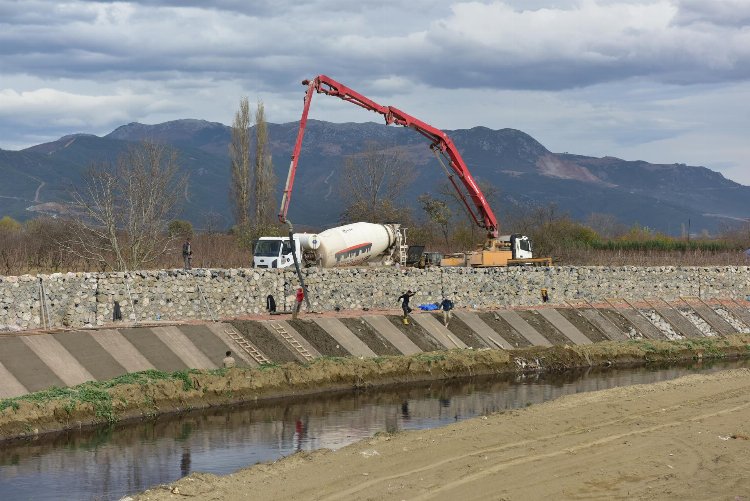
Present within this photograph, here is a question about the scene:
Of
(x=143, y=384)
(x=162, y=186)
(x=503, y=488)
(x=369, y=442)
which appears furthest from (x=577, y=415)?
(x=162, y=186)

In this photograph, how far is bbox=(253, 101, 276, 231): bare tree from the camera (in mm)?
105000

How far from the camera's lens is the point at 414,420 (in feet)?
127

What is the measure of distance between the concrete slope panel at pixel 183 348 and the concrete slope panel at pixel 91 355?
310cm

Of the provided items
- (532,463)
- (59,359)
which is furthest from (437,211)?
(532,463)

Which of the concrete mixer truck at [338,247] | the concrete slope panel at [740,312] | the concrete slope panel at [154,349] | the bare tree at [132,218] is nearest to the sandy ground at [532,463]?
the concrete slope panel at [154,349]

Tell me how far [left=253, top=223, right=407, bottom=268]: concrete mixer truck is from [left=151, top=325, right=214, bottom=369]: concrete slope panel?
13020 millimetres

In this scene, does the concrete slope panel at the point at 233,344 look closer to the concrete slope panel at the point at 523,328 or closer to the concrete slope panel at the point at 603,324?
the concrete slope panel at the point at 523,328

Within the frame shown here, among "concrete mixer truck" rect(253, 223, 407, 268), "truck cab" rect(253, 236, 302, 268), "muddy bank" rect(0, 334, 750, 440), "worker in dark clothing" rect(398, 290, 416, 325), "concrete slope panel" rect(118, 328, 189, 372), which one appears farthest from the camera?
"concrete mixer truck" rect(253, 223, 407, 268)

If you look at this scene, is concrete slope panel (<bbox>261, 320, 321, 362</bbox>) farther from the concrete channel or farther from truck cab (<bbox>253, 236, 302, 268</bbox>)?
truck cab (<bbox>253, 236, 302, 268</bbox>)

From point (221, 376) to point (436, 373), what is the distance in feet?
36.6

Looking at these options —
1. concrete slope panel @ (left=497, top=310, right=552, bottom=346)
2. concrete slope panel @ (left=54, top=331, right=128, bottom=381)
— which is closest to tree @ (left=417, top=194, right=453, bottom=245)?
concrete slope panel @ (left=497, top=310, right=552, bottom=346)

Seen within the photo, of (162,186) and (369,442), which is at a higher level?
(162,186)

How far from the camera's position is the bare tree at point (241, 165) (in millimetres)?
103125

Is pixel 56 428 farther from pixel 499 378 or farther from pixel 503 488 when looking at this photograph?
pixel 499 378
